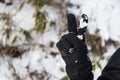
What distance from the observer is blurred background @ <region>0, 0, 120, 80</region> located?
3346 millimetres

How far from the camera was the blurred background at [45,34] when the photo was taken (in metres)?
3.35

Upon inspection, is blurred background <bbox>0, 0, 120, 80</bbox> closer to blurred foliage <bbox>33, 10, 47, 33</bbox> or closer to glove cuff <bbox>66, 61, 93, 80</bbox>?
blurred foliage <bbox>33, 10, 47, 33</bbox>

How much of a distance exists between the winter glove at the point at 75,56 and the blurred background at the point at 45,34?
1.53 m

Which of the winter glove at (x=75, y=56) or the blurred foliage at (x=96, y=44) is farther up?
the winter glove at (x=75, y=56)

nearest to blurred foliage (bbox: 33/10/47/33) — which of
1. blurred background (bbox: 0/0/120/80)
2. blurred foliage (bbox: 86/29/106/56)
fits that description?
blurred background (bbox: 0/0/120/80)

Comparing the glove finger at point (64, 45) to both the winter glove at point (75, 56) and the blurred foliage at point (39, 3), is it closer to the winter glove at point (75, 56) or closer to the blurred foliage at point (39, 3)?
the winter glove at point (75, 56)

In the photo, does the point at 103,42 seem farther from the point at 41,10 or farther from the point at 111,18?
the point at 41,10

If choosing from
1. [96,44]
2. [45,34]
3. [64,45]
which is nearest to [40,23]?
[45,34]

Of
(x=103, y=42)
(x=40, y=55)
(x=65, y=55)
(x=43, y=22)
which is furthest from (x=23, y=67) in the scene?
(x=65, y=55)

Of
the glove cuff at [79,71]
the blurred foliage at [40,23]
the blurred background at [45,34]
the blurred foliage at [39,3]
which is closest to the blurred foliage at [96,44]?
the blurred background at [45,34]

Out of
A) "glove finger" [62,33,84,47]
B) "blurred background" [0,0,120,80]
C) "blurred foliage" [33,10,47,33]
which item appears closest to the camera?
"glove finger" [62,33,84,47]

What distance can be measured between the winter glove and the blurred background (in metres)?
1.53

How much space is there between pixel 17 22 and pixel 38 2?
0.28 m

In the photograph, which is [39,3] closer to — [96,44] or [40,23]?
[40,23]
